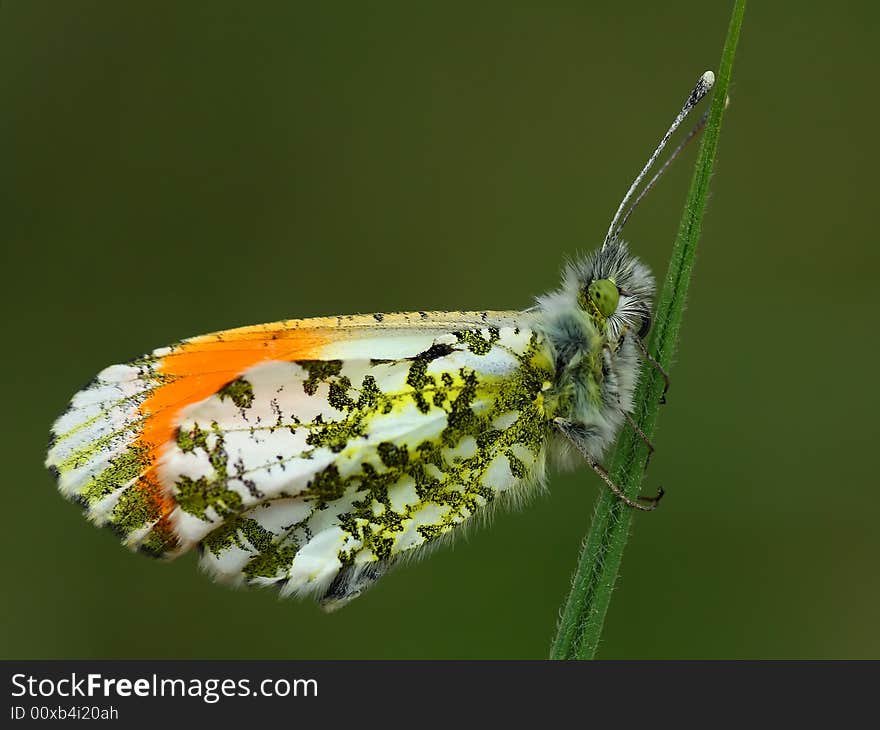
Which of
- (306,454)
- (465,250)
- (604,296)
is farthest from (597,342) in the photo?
(465,250)

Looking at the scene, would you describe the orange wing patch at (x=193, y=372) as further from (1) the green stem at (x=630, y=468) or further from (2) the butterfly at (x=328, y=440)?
(1) the green stem at (x=630, y=468)

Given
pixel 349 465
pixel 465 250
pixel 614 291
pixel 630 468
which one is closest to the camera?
pixel 630 468

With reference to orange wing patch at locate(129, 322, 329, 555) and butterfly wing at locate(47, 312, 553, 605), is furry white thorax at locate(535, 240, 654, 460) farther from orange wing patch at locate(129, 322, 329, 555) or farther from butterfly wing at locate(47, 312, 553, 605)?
orange wing patch at locate(129, 322, 329, 555)

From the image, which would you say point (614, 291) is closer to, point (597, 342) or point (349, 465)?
point (597, 342)

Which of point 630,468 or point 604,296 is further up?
point 604,296

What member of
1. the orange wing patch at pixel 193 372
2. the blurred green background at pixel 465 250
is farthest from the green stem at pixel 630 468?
the blurred green background at pixel 465 250

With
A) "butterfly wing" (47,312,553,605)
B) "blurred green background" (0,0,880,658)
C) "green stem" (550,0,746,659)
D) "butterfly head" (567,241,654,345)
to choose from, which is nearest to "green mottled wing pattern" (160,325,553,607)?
"butterfly wing" (47,312,553,605)

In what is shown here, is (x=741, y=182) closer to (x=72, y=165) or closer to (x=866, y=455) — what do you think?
Result: (x=866, y=455)
